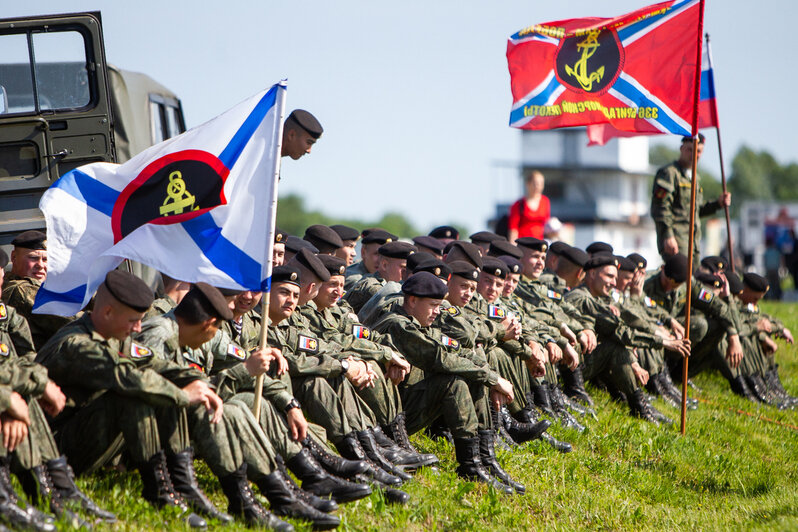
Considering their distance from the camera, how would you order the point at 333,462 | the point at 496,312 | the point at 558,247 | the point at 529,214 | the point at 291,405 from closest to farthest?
the point at 291,405 → the point at 333,462 → the point at 496,312 → the point at 558,247 → the point at 529,214

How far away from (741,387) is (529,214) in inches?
137

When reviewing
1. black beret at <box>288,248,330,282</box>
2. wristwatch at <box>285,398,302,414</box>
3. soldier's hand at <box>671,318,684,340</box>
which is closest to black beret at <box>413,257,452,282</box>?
black beret at <box>288,248,330,282</box>

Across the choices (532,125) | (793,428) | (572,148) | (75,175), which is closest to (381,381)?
(75,175)

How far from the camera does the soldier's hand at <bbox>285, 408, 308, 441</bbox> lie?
630cm

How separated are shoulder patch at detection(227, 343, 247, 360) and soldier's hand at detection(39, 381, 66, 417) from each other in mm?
1100

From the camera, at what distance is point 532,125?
10430 mm

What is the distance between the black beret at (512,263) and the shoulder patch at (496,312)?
0.76 m

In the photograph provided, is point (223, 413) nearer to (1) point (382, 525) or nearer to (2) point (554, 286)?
(1) point (382, 525)

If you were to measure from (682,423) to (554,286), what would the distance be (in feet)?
6.83

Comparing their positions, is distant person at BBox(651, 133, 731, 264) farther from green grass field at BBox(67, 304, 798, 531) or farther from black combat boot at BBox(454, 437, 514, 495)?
black combat boot at BBox(454, 437, 514, 495)

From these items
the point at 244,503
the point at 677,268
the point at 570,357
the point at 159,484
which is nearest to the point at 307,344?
the point at 244,503

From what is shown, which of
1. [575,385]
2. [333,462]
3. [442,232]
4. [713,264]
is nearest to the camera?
[333,462]

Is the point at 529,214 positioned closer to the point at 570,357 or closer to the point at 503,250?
the point at 503,250

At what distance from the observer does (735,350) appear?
41.2 ft
